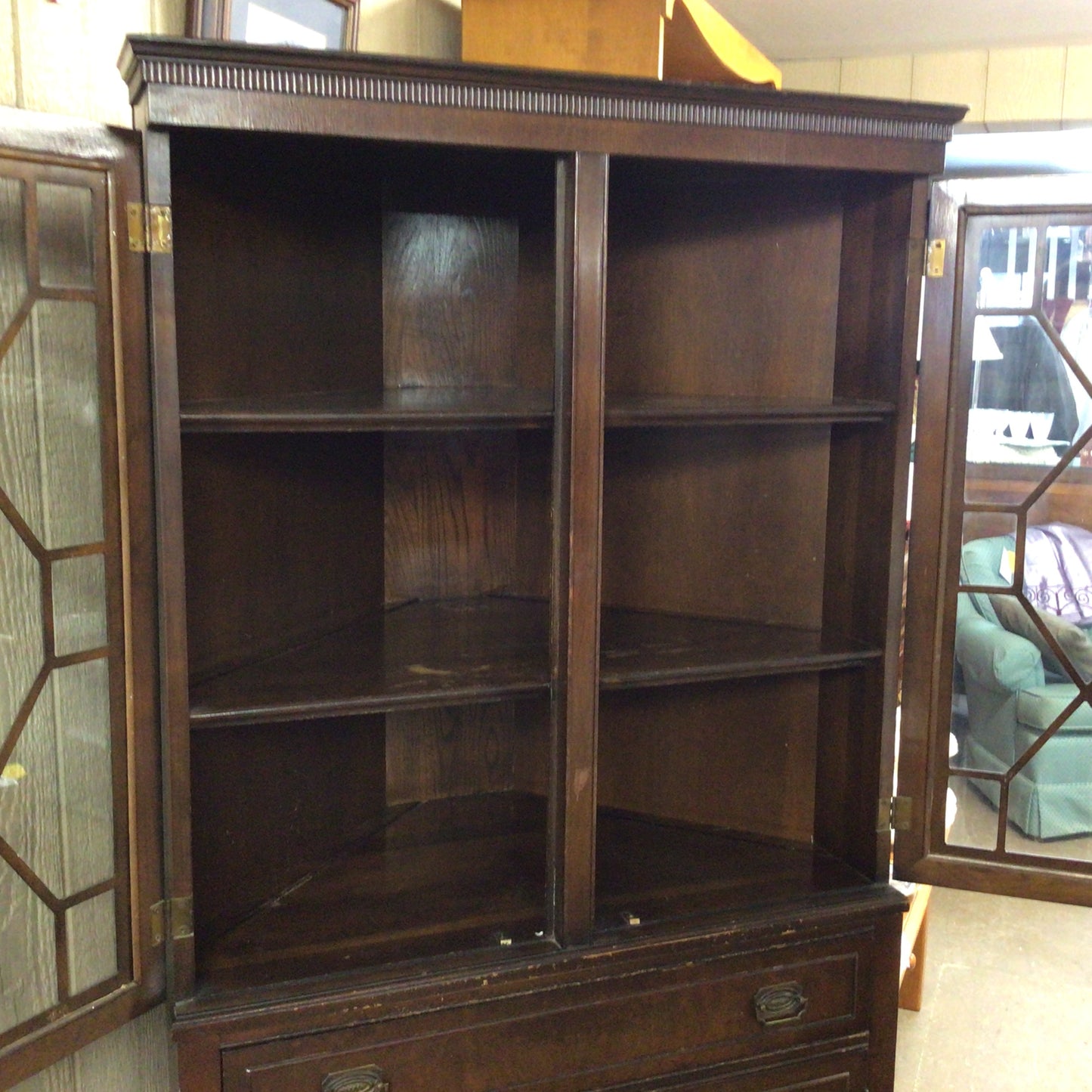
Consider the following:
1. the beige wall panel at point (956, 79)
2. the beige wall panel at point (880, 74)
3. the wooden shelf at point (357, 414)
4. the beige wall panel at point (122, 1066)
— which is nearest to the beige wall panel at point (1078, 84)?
the beige wall panel at point (956, 79)

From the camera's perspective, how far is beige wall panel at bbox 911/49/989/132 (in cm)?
337

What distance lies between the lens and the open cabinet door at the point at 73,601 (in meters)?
1.19

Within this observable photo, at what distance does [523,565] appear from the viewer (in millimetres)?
2025

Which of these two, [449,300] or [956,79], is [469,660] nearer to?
[449,300]

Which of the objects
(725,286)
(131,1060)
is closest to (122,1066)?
(131,1060)

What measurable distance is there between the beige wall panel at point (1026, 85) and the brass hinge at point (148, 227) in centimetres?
286

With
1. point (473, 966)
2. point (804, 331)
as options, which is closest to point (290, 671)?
point (473, 966)

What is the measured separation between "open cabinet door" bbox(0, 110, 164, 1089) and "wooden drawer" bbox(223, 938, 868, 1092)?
0.25m

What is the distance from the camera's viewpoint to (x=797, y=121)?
1.49 metres

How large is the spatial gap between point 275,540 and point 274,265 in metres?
0.39

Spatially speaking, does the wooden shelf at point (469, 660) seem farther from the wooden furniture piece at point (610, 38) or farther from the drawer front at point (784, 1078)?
the wooden furniture piece at point (610, 38)

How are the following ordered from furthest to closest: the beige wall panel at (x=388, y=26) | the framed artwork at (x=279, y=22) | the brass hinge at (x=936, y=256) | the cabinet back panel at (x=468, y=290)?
the cabinet back panel at (x=468, y=290), the beige wall panel at (x=388, y=26), the brass hinge at (x=936, y=256), the framed artwork at (x=279, y=22)

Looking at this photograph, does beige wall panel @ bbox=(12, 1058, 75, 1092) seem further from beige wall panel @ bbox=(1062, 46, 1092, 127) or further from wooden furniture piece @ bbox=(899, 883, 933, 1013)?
beige wall panel @ bbox=(1062, 46, 1092, 127)

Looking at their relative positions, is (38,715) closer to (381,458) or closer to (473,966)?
(473,966)
